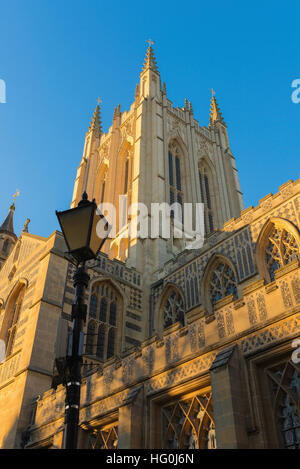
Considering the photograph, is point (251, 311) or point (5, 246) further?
point (5, 246)

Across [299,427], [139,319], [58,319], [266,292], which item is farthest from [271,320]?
[139,319]

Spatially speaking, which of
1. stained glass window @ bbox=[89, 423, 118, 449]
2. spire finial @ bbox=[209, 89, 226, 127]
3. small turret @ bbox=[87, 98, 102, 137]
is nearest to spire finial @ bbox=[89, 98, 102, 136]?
small turret @ bbox=[87, 98, 102, 137]

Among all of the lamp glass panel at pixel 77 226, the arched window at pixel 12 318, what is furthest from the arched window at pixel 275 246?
the arched window at pixel 12 318

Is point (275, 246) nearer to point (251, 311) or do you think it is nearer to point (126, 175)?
point (251, 311)

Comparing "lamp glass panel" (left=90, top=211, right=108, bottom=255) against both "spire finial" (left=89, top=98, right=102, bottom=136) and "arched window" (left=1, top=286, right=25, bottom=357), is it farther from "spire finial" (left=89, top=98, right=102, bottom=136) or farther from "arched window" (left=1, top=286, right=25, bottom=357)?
"spire finial" (left=89, top=98, right=102, bottom=136)

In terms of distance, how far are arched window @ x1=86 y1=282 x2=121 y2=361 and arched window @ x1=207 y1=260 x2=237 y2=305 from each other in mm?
4619

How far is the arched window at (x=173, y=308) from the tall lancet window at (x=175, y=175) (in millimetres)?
9717

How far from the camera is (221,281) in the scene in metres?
18.6

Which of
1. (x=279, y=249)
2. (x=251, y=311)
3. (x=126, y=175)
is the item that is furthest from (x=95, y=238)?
(x=126, y=175)

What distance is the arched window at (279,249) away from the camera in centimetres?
1633

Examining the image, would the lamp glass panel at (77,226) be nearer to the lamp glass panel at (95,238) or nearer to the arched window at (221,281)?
the lamp glass panel at (95,238)

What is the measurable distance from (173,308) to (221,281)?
128 inches

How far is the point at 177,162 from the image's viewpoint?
35.1 metres

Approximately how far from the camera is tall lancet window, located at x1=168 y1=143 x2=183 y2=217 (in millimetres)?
31763
